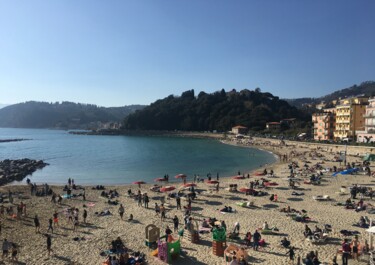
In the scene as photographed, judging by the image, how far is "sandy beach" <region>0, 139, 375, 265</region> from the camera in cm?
1398

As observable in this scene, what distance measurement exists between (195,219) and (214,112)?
440 ft

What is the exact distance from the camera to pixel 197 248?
14523mm

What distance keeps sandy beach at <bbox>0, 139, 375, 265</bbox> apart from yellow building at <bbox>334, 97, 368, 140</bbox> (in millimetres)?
39246

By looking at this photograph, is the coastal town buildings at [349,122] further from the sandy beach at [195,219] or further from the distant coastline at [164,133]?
the distant coastline at [164,133]

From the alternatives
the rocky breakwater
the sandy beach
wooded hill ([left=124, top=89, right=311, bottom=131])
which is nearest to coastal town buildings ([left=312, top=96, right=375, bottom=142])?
the sandy beach

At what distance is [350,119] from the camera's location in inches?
2638

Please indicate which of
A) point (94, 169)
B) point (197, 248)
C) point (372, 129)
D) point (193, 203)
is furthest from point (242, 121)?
point (197, 248)

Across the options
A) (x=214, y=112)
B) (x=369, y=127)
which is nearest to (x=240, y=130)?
(x=214, y=112)

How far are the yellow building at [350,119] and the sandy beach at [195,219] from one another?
39.2 meters

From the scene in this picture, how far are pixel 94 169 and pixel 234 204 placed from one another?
3040 centimetres

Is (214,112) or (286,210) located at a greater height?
(214,112)

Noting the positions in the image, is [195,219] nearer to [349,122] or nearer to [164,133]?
[349,122]

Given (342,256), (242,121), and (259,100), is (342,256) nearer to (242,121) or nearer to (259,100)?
(242,121)

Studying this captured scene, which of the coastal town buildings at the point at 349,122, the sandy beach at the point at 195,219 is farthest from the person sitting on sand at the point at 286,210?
the coastal town buildings at the point at 349,122
